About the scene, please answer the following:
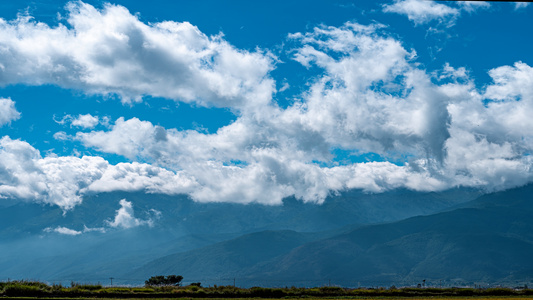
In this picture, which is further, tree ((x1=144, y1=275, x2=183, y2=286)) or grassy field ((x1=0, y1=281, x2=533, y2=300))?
tree ((x1=144, y1=275, x2=183, y2=286))

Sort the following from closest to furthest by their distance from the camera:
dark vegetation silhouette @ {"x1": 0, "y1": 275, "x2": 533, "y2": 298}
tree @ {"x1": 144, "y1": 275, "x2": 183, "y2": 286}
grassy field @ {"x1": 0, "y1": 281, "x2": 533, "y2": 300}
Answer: grassy field @ {"x1": 0, "y1": 281, "x2": 533, "y2": 300}, dark vegetation silhouette @ {"x1": 0, "y1": 275, "x2": 533, "y2": 298}, tree @ {"x1": 144, "y1": 275, "x2": 183, "y2": 286}

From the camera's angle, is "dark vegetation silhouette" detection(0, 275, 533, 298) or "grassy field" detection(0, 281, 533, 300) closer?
"grassy field" detection(0, 281, 533, 300)

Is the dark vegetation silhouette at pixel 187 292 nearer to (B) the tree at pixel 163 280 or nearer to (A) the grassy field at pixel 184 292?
(A) the grassy field at pixel 184 292

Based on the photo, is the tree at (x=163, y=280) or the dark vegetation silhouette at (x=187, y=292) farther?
the tree at (x=163, y=280)

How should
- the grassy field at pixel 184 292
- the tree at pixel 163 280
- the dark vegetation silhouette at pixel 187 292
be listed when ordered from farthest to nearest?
the tree at pixel 163 280
the dark vegetation silhouette at pixel 187 292
the grassy field at pixel 184 292

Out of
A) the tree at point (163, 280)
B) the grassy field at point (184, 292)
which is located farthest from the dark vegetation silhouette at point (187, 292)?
the tree at point (163, 280)

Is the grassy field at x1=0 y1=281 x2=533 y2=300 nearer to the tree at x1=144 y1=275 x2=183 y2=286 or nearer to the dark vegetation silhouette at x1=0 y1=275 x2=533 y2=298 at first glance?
the dark vegetation silhouette at x1=0 y1=275 x2=533 y2=298

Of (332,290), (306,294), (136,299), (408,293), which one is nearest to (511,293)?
(408,293)

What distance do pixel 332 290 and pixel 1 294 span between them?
180ft

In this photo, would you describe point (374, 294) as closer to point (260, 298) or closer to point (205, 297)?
point (260, 298)

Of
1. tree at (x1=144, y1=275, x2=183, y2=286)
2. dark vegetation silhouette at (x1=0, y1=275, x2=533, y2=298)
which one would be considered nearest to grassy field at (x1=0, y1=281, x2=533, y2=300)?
dark vegetation silhouette at (x1=0, y1=275, x2=533, y2=298)

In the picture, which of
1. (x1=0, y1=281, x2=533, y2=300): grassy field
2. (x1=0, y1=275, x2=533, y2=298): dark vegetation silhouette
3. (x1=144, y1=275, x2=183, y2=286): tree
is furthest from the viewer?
(x1=144, y1=275, x2=183, y2=286): tree

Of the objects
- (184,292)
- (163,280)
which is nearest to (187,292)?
(184,292)

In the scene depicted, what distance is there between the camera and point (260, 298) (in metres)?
84.2
